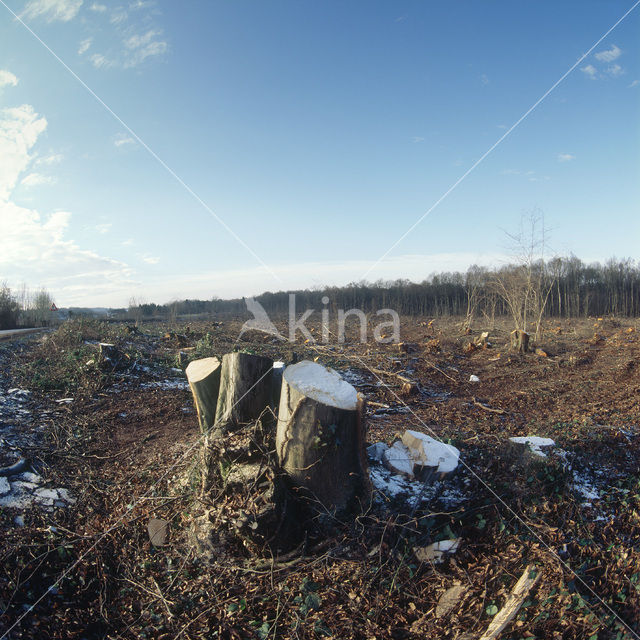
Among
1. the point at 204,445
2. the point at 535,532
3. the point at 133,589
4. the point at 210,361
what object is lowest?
the point at 133,589

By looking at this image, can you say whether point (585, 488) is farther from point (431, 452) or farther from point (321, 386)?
point (321, 386)

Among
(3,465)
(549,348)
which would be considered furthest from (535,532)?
(549,348)

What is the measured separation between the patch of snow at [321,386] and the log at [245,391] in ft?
1.43

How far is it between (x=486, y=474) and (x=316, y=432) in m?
1.80

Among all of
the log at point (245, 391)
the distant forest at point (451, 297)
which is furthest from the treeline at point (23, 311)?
the log at point (245, 391)

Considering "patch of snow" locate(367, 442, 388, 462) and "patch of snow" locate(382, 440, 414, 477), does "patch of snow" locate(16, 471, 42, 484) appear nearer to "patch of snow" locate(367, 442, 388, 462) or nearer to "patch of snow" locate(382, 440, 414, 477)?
"patch of snow" locate(367, 442, 388, 462)

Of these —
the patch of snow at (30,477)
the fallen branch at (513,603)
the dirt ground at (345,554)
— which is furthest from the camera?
the patch of snow at (30,477)

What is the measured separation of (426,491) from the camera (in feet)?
11.4

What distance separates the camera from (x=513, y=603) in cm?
248

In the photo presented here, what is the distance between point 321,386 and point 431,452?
1.40 meters

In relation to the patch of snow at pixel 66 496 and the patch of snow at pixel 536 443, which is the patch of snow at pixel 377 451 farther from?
the patch of snow at pixel 66 496

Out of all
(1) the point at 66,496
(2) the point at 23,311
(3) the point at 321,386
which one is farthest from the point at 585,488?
(2) the point at 23,311

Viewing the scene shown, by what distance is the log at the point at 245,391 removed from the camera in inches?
146

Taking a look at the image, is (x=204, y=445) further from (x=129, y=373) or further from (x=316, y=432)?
(x=129, y=373)
